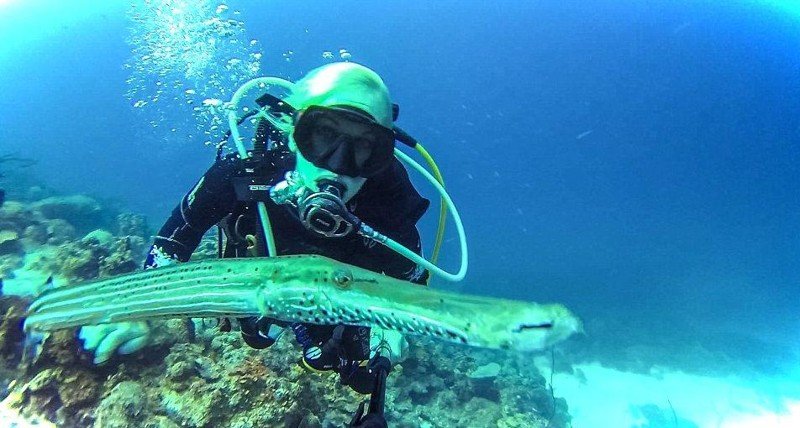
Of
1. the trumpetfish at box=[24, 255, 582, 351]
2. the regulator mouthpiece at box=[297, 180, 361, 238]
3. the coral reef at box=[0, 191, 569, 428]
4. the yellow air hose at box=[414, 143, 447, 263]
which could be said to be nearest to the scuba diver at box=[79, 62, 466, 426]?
the regulator mouthpiece at box=[297, 180, 361, 238]

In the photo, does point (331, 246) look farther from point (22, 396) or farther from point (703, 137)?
point (703, 137)

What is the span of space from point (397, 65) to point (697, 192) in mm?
53687

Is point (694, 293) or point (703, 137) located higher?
point (703, 137)

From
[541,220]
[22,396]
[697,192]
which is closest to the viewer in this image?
[22,396]

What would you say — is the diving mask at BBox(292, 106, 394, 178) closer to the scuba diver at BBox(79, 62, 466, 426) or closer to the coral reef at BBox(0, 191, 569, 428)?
the scuba diver at BBox(79, 62, 466, 426)

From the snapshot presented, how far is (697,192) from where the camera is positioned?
211 feet

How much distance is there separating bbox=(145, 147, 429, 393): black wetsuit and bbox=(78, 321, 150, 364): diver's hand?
1397 mm

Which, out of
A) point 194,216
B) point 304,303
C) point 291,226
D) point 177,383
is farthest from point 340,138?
point 177,383

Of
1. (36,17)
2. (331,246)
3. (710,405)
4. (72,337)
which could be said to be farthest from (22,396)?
(36,17)

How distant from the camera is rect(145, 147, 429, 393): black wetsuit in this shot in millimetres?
3127

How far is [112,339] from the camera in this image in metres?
4.12

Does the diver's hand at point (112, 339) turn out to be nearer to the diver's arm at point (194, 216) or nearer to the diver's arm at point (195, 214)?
the diver's arm at point (194, 216)

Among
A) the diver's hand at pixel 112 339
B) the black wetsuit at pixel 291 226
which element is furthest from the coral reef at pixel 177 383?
the black wetsuit at pixel 291 226

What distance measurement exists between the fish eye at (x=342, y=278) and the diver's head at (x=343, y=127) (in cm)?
151
